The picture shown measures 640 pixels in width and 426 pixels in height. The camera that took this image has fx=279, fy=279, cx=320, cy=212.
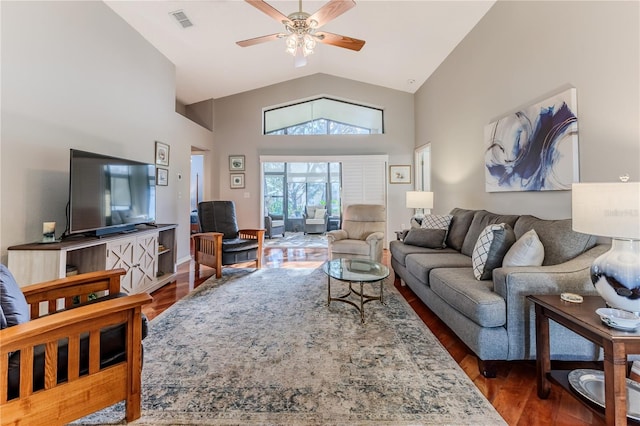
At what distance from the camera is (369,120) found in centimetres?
606

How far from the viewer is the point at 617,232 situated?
1223 millimetres

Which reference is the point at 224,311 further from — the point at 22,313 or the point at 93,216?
the point at 22,313

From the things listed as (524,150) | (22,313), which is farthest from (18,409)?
(524,150)

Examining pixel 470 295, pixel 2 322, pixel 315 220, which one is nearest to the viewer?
pixel 2 322

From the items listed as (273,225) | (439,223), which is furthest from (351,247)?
(273,225)

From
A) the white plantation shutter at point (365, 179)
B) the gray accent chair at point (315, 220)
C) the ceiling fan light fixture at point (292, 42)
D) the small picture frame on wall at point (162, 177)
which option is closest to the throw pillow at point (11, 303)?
the ceiling fan light fixture at point (292, 42)

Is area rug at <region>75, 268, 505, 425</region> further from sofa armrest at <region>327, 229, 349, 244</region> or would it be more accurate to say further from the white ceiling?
the white ceiling

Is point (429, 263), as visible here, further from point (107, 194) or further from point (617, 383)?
point (107, 194)

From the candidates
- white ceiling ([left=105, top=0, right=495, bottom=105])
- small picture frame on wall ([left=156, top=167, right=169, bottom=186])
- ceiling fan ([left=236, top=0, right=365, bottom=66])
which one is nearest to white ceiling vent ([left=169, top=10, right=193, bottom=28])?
white ceiling ([left=105, top=0, right=495, bottom=105])

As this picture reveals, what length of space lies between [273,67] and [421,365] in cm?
510

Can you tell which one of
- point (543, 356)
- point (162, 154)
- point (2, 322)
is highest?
point (162, 154)

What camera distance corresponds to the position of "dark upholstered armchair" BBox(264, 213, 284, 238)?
23.5 ft

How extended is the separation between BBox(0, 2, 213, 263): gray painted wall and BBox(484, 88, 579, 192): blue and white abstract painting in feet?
13.9

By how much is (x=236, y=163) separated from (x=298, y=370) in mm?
4988
